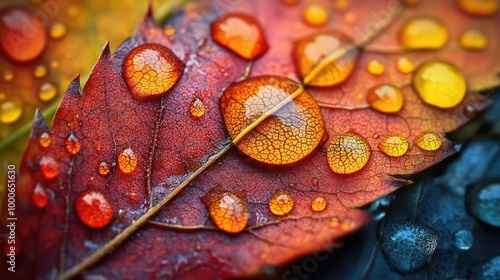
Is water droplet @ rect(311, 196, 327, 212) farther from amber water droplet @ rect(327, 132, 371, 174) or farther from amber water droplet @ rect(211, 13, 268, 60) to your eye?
amber water droplet @ rect(211, 13, 268, 60)

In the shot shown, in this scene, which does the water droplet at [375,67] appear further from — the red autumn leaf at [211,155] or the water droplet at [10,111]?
the water droplet at [10,111]

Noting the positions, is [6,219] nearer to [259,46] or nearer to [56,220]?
[56,220]

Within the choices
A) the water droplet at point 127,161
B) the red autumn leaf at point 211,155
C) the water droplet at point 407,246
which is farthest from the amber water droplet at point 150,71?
the water droplet at point 407,246

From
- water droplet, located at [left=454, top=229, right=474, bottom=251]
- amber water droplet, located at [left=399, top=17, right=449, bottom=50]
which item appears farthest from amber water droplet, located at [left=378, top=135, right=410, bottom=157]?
amber water droplet, located at [left=399, top=17, right=449, bottom=50]

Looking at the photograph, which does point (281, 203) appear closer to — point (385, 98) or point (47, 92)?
point (385, 98)

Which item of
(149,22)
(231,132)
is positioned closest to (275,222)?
(231,132)

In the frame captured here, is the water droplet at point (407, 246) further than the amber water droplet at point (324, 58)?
No
